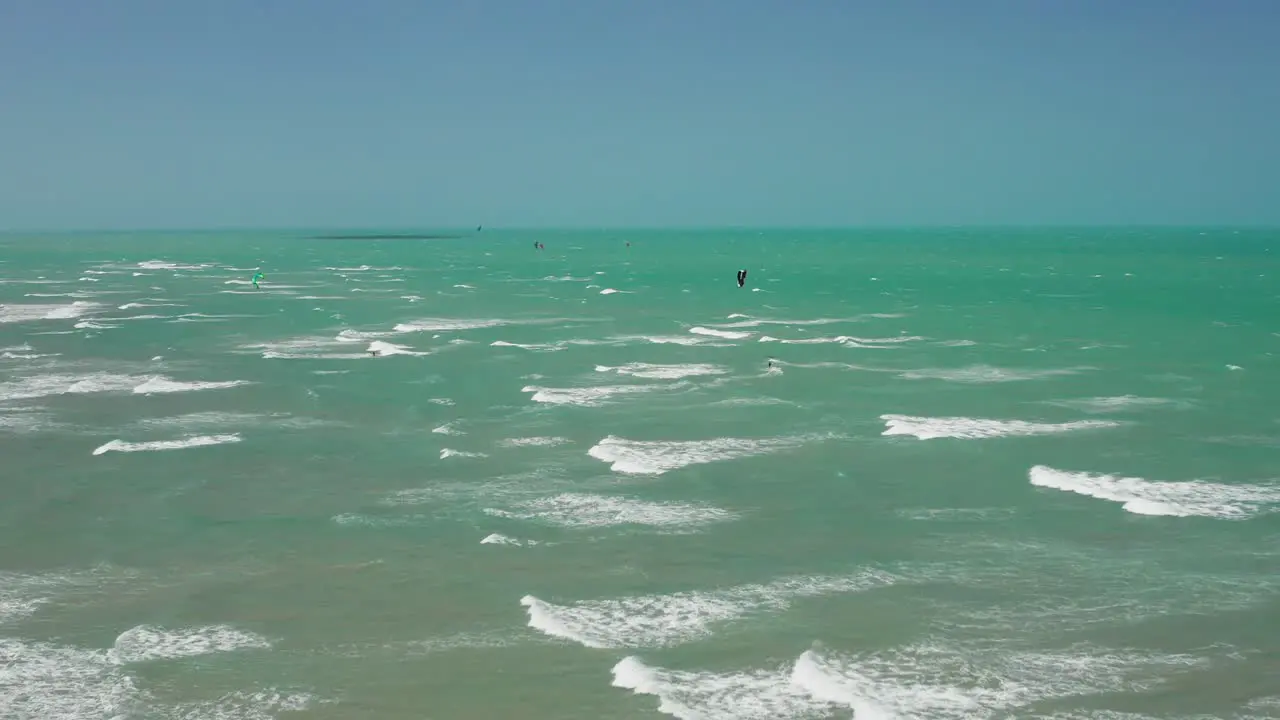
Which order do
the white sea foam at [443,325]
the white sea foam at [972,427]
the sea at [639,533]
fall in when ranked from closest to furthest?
the sea at [639,533]
the white sea foam at [972,427]
the white sea foam at [443,325]

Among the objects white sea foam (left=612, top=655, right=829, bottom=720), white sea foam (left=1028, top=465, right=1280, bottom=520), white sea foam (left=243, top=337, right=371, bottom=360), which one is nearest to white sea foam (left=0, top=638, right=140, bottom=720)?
white sea foam (left=612, top=655, right=829, bottom=720)

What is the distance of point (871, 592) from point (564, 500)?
7.48m

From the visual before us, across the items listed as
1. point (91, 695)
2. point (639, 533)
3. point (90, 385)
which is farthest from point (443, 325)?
point (91, 695)

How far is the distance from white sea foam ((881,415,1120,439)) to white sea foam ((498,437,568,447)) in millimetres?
8472

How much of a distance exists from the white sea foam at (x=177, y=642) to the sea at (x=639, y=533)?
77mm

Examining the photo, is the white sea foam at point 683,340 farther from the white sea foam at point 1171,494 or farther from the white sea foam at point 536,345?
the white sea foam at point 1171,494

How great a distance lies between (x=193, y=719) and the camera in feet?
44.3

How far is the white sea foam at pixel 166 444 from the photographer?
28750 mm

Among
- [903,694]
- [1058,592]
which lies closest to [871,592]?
[1058,592]

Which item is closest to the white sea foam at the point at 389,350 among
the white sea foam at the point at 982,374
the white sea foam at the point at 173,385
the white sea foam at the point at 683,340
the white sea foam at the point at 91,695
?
the white sea foam at the point at 173,385

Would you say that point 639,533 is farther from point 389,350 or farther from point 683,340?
point 683,340

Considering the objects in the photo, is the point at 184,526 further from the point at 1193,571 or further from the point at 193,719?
the point at 1193,571

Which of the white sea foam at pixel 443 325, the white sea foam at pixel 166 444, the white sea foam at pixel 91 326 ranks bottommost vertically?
the white sea foam at pixel 166 444

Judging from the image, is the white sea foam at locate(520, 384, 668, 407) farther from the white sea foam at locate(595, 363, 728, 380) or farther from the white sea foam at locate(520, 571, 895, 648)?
the white sea foam at locate(520, 571, 895, 648)
